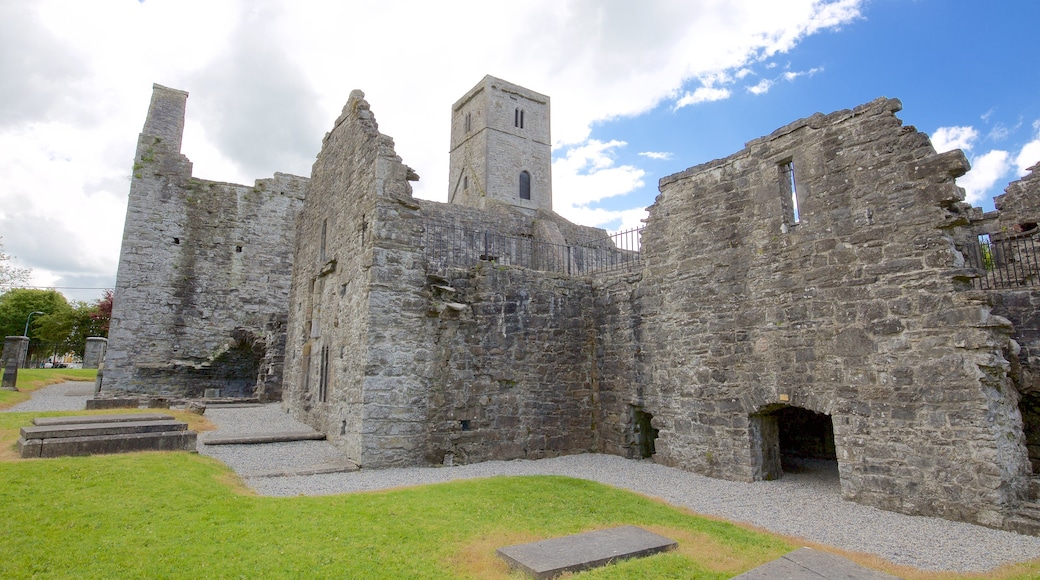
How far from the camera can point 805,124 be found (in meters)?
9.45

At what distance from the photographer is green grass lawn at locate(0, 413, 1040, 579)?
15.3 ft

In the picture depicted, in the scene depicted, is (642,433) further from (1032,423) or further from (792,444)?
(1032,423)

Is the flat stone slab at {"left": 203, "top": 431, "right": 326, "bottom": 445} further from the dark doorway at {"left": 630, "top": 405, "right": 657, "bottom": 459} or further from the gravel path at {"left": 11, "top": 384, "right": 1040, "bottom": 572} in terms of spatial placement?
the dark doorway at {"left": 630, "top": 405, "right": 657, "bottom": 459}

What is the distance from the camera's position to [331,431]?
1159 cm

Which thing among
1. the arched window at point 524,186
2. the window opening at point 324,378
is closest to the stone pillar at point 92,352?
the window opening at point 324,378

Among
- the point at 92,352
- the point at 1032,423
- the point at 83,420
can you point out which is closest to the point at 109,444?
the point at 83,420

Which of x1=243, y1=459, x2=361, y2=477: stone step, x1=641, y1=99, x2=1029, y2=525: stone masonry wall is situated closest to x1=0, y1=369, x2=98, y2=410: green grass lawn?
x1=243, y1=459, x2=361, y2=477: stone step

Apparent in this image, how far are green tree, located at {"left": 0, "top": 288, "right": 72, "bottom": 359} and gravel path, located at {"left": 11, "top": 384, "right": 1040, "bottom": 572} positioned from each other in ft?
140

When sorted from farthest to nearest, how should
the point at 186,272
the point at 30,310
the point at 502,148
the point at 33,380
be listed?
the point at 30,310
the point at 502,148
the point at 33,380
the point at 186,272

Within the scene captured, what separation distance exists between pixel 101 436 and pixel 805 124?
12926 millimetres

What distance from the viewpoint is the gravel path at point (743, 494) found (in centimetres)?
616

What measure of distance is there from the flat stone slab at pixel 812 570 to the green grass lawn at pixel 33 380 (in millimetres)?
19116

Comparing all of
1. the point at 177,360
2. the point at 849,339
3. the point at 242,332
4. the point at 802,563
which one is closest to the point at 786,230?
the point at 849,339

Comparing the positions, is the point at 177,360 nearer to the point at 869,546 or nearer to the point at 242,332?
the point at 242,332
